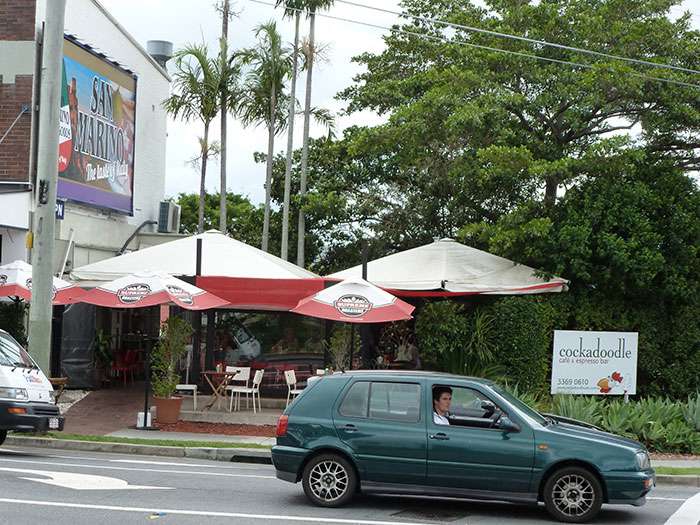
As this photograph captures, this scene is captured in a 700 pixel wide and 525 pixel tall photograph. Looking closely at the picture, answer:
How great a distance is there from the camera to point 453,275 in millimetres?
23562

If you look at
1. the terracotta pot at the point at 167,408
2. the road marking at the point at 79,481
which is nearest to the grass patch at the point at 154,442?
the terracotta pot at the point at 167,408

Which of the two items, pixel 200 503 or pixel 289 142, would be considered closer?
pixel 200 503

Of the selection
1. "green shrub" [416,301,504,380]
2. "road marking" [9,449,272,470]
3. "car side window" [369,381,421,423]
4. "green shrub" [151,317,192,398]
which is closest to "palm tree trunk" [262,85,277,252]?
"green shrub" [416,301,504,380]

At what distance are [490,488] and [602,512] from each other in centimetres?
157

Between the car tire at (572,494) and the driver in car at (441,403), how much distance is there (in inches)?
50.7

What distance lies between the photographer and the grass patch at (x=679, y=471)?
15312 mm

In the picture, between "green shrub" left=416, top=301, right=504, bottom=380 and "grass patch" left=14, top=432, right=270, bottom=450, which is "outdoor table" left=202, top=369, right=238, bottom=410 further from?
"green shrub" left=416, top=301, right=504, bottom=380

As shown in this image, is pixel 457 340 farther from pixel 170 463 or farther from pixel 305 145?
pixel 305 145

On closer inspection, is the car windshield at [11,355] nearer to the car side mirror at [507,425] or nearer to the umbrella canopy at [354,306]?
the umbrella canopy at [354,306]

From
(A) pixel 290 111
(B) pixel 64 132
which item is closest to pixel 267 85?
(A) pixel 290 111

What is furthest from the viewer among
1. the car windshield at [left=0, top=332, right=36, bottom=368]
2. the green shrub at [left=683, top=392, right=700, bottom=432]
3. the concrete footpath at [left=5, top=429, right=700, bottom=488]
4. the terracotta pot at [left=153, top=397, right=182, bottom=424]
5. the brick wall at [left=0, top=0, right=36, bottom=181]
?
the brick wall at [left=0, top=0, right=36, bottom=181]

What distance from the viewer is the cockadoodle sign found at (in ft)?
70.8

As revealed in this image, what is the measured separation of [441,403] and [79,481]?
462cm

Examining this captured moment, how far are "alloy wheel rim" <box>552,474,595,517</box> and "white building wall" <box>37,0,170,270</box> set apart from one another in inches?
703
